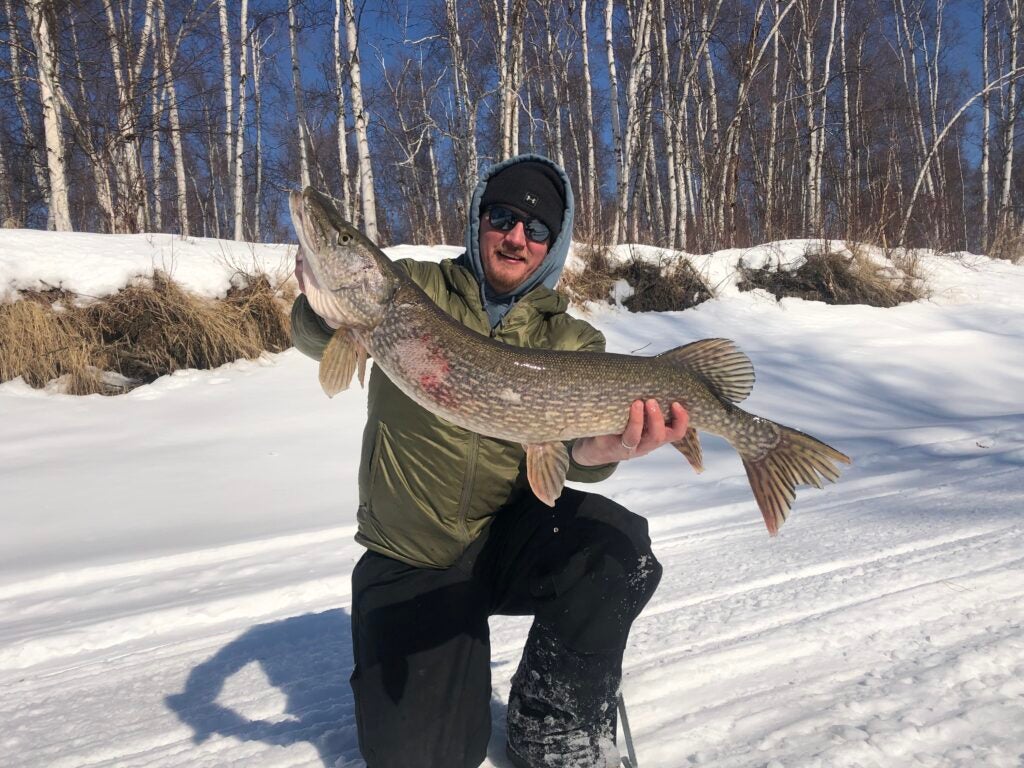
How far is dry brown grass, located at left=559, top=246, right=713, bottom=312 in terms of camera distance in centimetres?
848

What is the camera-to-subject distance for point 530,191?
7.11 ft

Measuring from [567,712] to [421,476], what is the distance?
77cm

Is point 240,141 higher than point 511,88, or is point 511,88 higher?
point 240,141

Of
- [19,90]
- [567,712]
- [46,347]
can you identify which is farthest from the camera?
[19,90]

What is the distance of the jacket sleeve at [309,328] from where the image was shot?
2.03m

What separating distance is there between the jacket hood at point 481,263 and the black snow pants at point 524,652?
2.45 ft

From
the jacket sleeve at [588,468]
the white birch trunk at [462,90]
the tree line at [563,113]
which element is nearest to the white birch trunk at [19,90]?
the tree line at [563,113]

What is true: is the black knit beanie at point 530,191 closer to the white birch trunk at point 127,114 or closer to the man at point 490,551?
the man at point 490,551

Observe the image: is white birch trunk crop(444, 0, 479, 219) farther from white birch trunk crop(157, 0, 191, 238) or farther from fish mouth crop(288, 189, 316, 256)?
fish mouth crop(288, 189, 316, 256)

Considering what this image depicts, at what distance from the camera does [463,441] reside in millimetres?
1979

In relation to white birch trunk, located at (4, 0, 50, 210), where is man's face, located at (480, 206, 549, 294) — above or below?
below

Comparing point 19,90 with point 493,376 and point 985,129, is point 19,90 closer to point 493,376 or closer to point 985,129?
point 493,376

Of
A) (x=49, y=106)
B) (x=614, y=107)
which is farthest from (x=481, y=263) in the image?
(x=614, y=107)

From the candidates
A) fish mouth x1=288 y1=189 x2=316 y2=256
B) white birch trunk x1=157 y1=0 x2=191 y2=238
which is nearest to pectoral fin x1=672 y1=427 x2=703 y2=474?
fish mouth x1=288 y1=189 x2=316 y2=256
